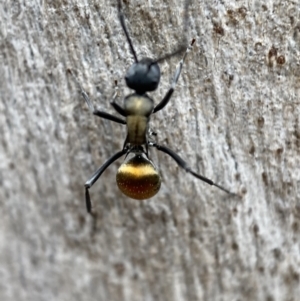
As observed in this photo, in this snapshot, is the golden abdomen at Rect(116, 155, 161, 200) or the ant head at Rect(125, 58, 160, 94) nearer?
the ant head at Rect(125, 58, 160, 94)

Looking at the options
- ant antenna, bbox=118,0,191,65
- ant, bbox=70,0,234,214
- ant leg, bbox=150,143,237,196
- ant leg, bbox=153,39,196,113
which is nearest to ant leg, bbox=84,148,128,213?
ant, bbox=70,0,234,214

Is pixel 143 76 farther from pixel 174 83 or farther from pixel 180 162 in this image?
pixel 180 162

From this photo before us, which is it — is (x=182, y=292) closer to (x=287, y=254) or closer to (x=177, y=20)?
(x=287, y=254)

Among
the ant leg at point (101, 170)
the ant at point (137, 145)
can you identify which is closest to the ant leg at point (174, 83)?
the ant at point (137, 145)

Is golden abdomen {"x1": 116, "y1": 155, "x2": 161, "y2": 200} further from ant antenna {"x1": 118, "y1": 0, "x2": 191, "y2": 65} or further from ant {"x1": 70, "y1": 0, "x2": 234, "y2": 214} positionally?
ant antenna {"x1": 118, "y1": 0, "x2": 191, "y2": 65}

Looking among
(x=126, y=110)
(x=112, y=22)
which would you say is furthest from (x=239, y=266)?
(x=112, y=22)

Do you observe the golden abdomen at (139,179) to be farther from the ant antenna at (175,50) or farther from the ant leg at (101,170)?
the ant antenna at (175,50)
